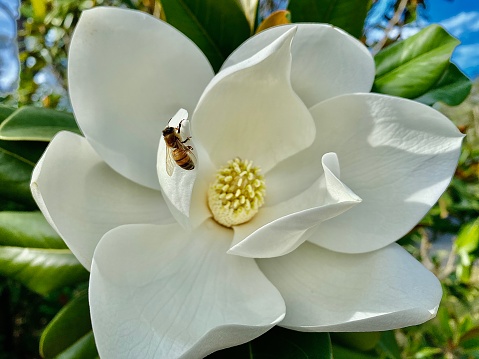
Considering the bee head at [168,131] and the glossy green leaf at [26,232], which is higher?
the bee head at [168,131]

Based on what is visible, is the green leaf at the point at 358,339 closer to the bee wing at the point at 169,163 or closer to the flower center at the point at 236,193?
the flower center at the point at 236,193

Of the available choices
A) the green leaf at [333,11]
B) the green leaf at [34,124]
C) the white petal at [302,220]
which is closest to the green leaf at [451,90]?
the green leaf at [333,11]

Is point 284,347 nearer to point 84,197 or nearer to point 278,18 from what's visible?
point 84,197

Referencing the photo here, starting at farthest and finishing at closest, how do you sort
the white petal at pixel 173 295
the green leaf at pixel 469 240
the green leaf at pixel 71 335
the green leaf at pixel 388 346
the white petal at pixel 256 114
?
the green leaf at pixel 469 240 → the green leaf at pixel 388 346 → the green leaf at pixel 71 335 → the white petal at pixel 256 114 → the white petal at pixel 173 295

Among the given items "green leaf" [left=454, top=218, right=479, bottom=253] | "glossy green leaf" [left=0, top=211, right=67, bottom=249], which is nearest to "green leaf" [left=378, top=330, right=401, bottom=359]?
"glossy green leaf" [left=0, top=211, right=67, bottom=249]

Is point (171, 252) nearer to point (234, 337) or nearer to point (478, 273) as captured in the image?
point (234, 337)

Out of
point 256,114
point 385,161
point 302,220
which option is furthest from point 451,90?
point 302,220

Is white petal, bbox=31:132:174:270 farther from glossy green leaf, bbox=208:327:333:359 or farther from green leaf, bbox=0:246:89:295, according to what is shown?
glossy green leaf, bbox=208:327:333:359
